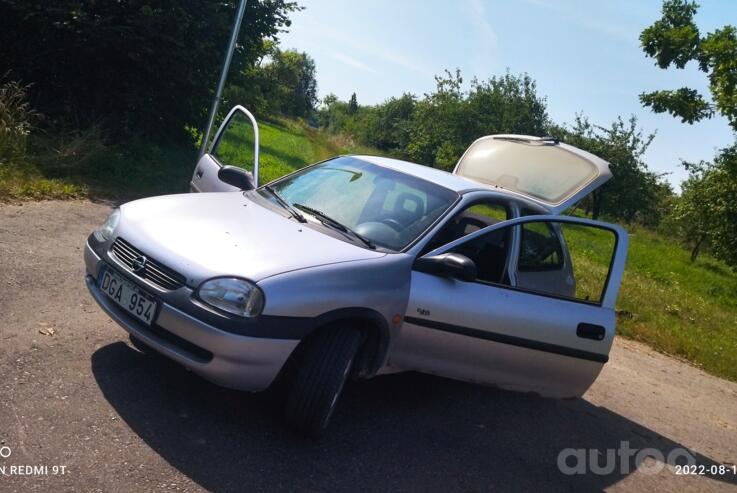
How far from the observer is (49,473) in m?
2.78

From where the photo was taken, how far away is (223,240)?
3729mm

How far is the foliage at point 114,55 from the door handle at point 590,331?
8.69 metres

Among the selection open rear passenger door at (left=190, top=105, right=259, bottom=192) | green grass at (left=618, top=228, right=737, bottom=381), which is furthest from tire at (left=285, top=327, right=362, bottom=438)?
green grass at (left=618, top=228, right=737, bottom=381)

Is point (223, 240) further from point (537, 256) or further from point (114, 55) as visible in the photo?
point (114, 55)

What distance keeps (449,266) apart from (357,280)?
62cm

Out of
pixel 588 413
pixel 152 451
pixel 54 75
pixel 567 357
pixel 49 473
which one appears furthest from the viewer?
pixel 54 75

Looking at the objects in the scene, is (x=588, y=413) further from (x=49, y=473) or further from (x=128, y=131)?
(x=128, y=131)

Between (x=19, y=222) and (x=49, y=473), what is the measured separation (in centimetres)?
439

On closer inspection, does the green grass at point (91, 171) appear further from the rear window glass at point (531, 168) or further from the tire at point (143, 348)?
the tire at point (143, 348)

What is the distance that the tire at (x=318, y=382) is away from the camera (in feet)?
11.5

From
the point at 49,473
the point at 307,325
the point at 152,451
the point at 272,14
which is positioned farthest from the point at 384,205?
the point at 272,14

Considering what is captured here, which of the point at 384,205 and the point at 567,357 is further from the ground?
the point at 384,205

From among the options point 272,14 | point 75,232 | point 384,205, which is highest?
point 272,14
